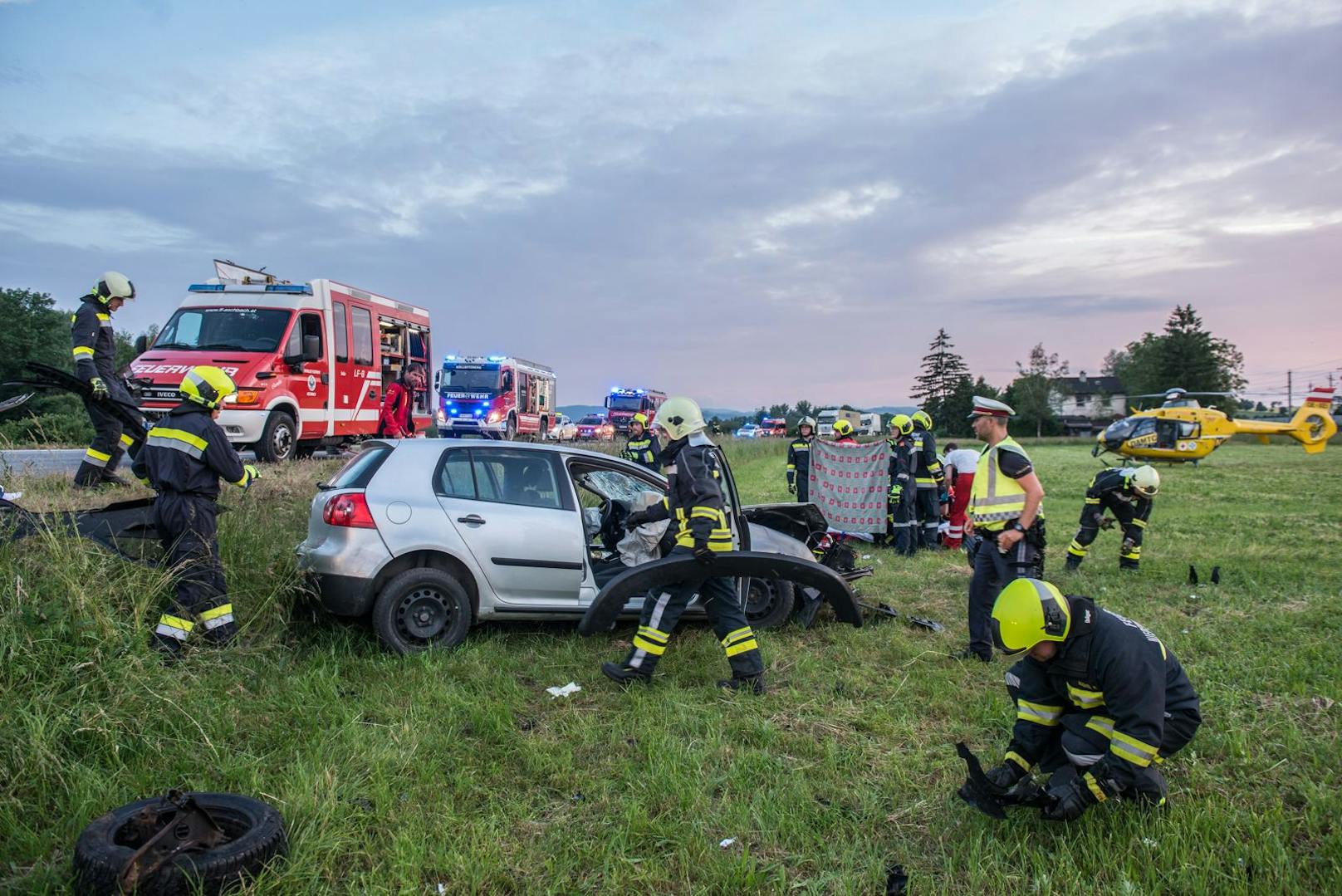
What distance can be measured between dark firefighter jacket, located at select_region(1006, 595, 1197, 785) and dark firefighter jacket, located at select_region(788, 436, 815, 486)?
884 cm

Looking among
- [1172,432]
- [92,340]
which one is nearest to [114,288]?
[92,340]

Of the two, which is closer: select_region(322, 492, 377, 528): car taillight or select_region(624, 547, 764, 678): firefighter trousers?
select_region(624, 547, 764, 678): firefighter trousers

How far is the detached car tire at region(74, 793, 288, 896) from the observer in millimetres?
2412

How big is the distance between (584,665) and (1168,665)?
3184 mm

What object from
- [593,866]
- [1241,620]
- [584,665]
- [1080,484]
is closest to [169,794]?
[593,866]

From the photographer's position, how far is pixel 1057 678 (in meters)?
3.21

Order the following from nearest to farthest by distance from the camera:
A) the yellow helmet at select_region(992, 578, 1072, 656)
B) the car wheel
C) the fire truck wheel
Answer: the yellow helmet at select_region(992, 578, 1072, 656) → the car wheel → the fire truck wheel

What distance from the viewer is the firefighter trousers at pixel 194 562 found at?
446 centimetres

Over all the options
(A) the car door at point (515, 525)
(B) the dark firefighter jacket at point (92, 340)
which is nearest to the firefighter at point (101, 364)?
(B) the dark firefighter jacket at point (92, 340)

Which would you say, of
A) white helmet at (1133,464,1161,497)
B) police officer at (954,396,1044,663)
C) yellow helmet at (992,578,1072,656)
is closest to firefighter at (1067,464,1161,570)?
white helmet at (1133,464,1161,497)

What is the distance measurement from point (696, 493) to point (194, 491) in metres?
2.93

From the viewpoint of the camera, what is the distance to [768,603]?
19.9 feet

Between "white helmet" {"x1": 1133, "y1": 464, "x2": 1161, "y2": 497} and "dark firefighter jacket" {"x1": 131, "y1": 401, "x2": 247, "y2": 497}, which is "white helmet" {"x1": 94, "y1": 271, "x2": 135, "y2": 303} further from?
"white helmet" {"x1": 1133, "y1": 464, "x2": 1161, "y2": 497}

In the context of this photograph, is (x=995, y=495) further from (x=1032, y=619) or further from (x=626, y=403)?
(x=626, y=403)
